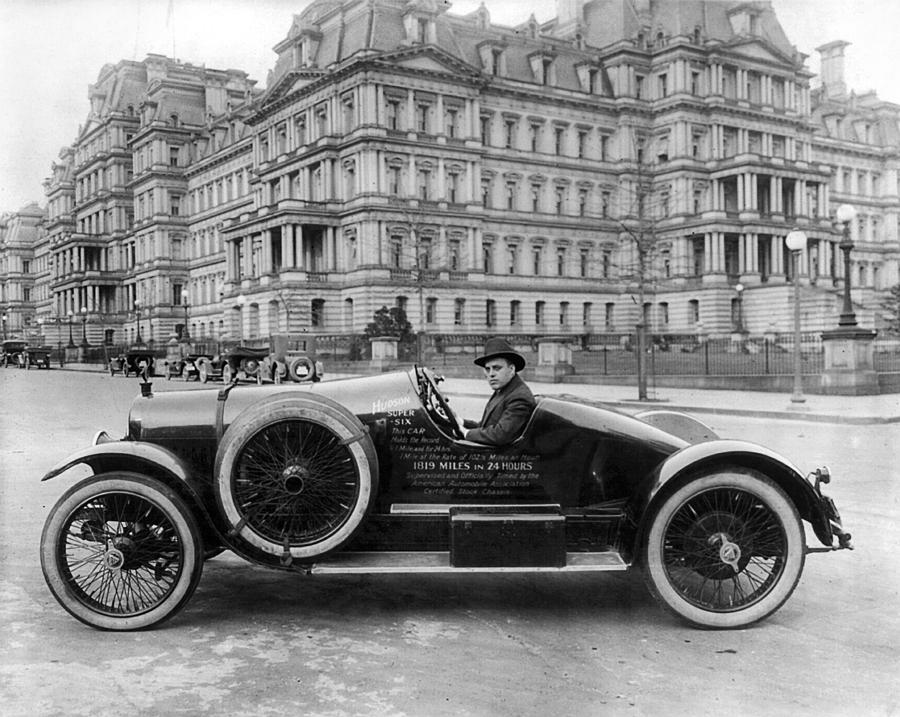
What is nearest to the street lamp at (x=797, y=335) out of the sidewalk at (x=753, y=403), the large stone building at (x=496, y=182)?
the sidewalk at (x=753, y=403)

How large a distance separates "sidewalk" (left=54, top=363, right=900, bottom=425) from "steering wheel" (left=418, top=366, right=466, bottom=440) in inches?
387

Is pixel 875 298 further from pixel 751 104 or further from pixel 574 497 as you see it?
pixel 574 497

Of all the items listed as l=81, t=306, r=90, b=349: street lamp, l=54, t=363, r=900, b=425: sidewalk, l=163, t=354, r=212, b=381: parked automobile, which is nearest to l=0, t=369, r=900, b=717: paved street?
l=54, t=363, r=900, b=425: sidewalk

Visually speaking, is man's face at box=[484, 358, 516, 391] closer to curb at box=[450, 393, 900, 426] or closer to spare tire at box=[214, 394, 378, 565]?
spare tire at box=[214, 394, 378, 565]

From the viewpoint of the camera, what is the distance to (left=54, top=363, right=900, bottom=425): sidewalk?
16.9 meters

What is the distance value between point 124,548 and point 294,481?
99cm

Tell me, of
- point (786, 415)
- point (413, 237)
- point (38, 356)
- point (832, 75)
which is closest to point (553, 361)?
point (786, 415)

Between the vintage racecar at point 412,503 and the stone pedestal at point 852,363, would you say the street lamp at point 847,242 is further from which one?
the vintage racecar at point 412,503

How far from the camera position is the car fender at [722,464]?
467 centimetres

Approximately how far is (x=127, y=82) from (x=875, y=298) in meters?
67.9

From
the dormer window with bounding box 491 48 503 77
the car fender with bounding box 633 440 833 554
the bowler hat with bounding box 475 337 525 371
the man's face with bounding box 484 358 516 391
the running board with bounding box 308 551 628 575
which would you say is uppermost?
the dormer window with bounding box 491 48 503 77

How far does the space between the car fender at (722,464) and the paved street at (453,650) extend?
1.90 feet

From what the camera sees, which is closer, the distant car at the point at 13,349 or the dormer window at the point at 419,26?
the distant car at the point at 13,349

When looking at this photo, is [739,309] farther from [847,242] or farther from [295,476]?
[295,476]
